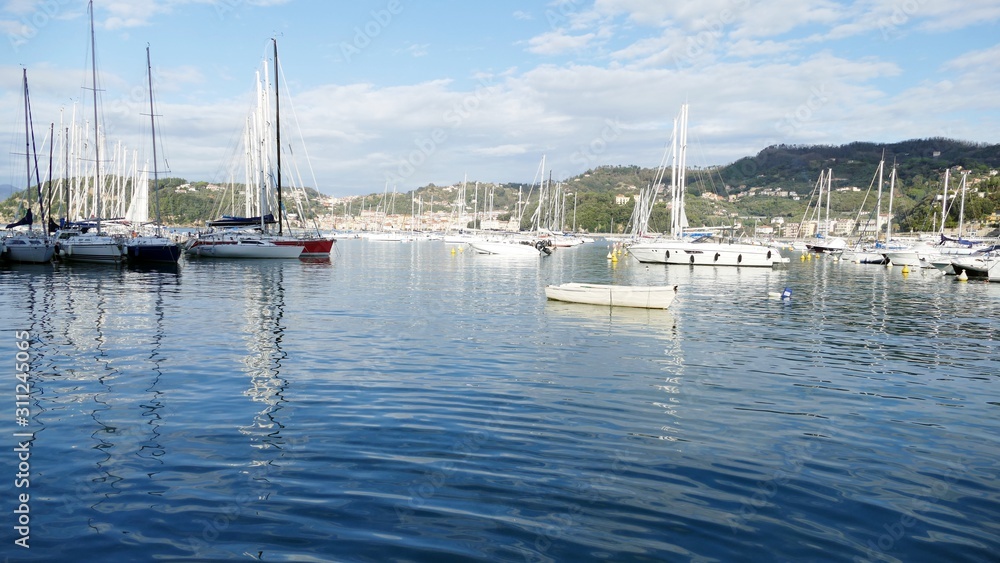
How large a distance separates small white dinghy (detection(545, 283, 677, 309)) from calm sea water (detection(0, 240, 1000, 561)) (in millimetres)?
4041

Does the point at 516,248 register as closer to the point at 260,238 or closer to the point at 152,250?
the point at 260,238

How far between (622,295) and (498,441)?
1840 cm

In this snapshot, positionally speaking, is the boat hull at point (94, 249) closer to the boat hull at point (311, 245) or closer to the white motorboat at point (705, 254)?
the boat hull at point (311, 245)

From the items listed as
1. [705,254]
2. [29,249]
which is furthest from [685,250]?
[29,249]

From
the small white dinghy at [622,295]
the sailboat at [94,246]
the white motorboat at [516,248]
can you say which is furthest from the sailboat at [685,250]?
the sailboat at [94,246]

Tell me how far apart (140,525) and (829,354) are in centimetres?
1762

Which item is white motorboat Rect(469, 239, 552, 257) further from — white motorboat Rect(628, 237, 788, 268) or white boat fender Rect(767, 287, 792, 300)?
white boat fender Rect(767, 287, 792, 300)

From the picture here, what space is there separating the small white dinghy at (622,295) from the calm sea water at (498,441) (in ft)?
13.3

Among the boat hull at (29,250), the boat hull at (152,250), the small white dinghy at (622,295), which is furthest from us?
the boat hull at (152,250)

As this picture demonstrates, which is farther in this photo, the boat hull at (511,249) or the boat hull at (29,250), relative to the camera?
the boat hull at (511,249)

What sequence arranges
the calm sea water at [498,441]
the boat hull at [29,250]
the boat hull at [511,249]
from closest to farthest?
the calm sea water at [498,441], the boat hull at [29,250], the boat hull at [511,249]

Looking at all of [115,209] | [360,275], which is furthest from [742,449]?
[115,209]

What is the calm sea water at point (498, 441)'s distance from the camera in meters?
7.05

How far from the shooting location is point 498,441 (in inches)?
401
